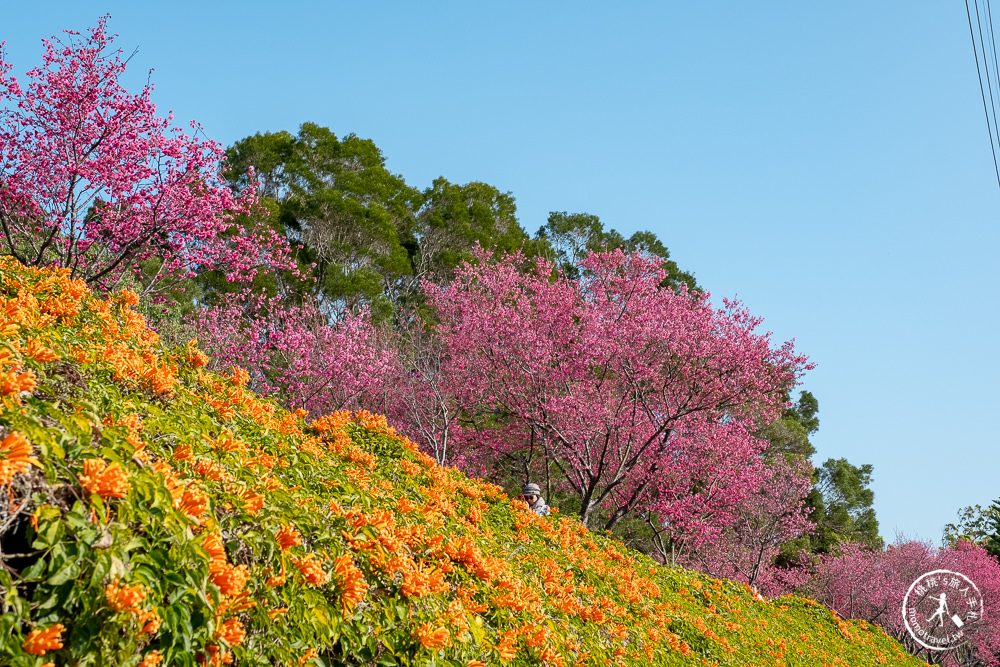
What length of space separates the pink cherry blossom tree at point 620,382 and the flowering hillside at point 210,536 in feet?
33.6

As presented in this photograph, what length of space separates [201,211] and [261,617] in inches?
429

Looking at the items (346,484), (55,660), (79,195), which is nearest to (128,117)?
(79,195)

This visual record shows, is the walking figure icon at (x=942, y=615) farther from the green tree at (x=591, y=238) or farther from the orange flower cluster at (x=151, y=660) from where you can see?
the orange flower cluster at (x=151, y=660)

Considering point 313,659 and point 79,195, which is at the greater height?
point 79,195

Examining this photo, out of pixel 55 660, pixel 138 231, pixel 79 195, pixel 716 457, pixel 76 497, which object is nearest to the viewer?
pixel 55 660

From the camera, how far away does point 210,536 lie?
93.7 inches

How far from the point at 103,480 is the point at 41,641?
20.3 inches

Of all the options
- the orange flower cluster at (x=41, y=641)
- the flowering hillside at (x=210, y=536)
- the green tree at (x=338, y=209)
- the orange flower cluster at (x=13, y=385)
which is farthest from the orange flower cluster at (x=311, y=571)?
the green tree at (x=338, y=209)

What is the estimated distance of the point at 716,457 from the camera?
18000 mm

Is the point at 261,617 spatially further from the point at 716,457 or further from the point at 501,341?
the point at 716,457

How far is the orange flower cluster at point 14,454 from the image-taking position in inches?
75.9

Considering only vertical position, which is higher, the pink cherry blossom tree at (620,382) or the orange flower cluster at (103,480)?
the pink cherry blossom tree at (620,382)

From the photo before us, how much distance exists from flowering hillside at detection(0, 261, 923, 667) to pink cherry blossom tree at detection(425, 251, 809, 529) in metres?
10.3

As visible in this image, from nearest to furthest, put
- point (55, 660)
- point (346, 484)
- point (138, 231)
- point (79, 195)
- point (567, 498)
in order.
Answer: point (55, 660)
point (346, 484)
point (79, 195)
point (138, 231)
point (567, 498)
